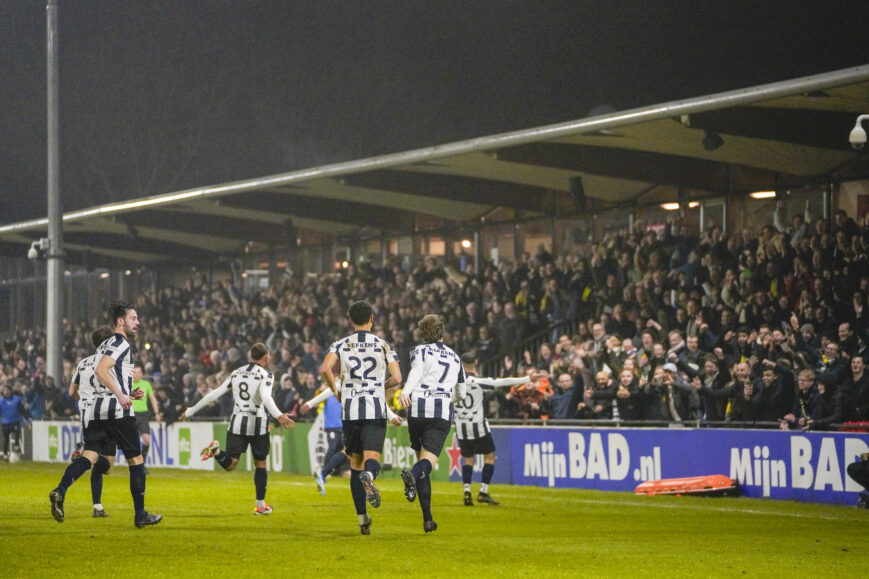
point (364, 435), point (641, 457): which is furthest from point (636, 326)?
point (364, 435)

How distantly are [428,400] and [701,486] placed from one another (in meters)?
6.64

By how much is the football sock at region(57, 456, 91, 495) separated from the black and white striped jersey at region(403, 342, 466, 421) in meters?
3.28

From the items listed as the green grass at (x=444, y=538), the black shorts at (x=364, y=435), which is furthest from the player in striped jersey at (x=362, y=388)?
the green grass at (x=444, y=538)

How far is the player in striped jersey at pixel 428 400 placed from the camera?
12.1 metres

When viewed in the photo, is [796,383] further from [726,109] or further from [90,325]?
[90,325]

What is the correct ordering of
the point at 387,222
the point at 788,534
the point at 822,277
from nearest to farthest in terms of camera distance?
the point at 788,534
the point at 822,277
the point at 387,222

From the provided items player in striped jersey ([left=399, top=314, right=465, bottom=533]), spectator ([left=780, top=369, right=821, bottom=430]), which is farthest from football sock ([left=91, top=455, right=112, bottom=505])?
spectator ([left=780, top=369, right=821, bottom=430])

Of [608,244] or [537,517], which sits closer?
[537,517]

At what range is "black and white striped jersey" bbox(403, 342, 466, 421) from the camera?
1235cm

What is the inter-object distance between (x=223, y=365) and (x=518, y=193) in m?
8.13

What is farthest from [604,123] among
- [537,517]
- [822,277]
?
[537,517]

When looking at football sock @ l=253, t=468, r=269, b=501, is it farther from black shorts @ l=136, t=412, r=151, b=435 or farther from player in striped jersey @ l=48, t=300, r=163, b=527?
black shorts @ l=136, t=412, r=151, b=435

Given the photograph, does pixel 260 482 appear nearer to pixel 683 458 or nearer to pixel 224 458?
pixel 224 458

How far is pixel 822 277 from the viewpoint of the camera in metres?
19.4
